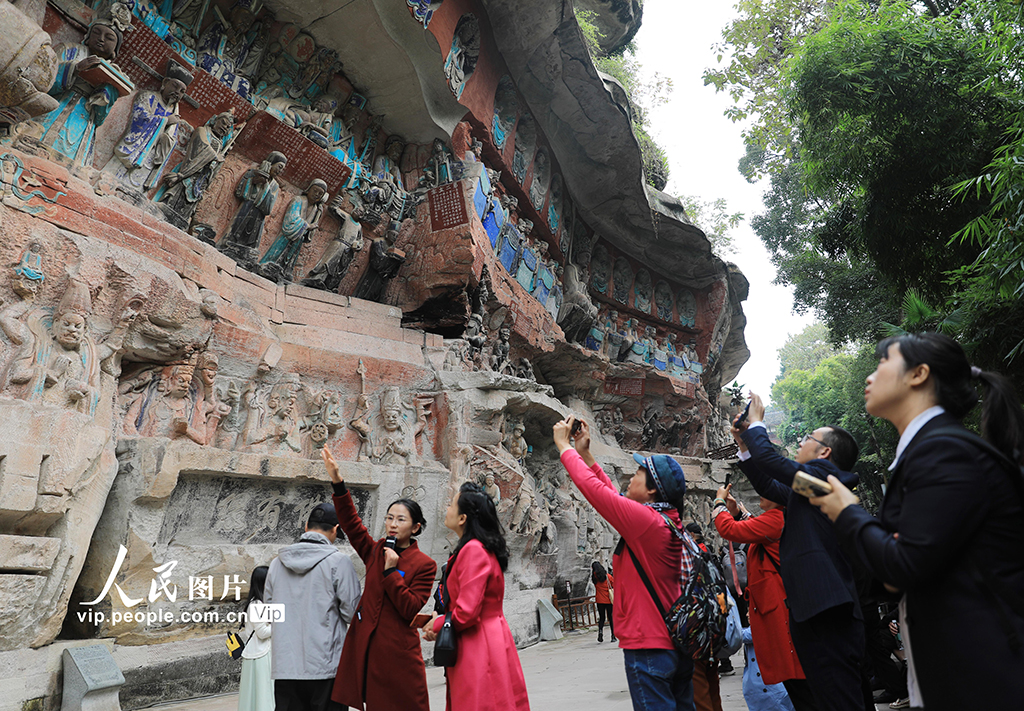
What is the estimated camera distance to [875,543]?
1445mm

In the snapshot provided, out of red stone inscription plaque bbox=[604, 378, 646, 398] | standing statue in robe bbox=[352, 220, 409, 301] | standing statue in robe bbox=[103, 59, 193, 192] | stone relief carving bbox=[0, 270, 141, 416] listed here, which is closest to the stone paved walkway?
stone relief carving bbox=[0, 270, 141, 416]

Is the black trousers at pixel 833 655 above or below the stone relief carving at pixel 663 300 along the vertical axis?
below

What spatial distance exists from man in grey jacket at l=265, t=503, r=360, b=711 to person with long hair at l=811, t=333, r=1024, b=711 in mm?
2338

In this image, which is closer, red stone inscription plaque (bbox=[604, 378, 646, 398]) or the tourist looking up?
the tourist looking up

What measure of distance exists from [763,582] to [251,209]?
8.47 m

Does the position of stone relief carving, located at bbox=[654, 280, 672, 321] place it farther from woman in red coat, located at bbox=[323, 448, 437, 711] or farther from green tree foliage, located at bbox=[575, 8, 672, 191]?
woman in red coat, located at bbox=[323, 448, 437, 711]

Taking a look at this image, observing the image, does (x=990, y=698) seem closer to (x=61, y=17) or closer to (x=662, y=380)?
(x=61, y=17)

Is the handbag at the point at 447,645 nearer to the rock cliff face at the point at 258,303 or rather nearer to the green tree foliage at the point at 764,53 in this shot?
the rock cliff face at the point at 258,303

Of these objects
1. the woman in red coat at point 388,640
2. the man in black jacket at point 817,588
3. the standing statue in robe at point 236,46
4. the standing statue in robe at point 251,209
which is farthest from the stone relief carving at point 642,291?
the woman in red coat at point 388,640

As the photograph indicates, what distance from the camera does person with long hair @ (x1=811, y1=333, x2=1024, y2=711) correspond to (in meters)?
1.30

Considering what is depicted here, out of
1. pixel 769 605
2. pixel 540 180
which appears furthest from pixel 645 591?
pixel 540 180

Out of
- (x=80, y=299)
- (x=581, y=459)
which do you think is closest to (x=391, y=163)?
(x=80, y=299)

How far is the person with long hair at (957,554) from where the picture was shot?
1.30m

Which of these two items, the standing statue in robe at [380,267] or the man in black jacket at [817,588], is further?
the standing statue in robe at [380,267]
